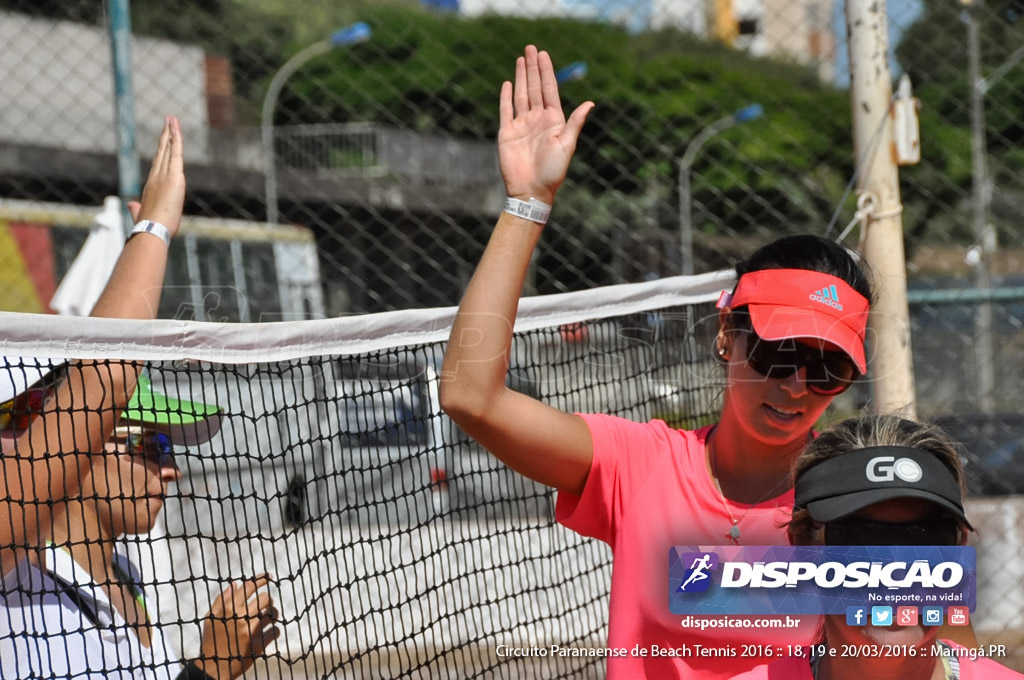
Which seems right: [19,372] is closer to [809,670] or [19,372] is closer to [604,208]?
[809,670]

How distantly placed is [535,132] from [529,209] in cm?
17

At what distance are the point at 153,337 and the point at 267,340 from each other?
0.26 metres


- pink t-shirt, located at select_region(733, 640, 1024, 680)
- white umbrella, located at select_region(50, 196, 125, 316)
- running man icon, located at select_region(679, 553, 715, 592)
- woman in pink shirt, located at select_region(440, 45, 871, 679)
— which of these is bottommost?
pink t-shirt, located at select_region(733, 640, 1024, 680)

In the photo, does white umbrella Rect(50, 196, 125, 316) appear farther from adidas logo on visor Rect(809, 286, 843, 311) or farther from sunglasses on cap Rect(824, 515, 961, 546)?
sunglasses on cap Rect(824, 515, 961, 546)

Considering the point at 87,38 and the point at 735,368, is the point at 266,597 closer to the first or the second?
the point at 735,368

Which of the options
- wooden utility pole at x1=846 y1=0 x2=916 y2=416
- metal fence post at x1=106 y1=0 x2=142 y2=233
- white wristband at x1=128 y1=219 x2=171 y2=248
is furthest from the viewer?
metal fence post at x1=106 y1=0 x2=142 y2=233

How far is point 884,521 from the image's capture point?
1640mm

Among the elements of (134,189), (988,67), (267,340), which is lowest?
(267,340)

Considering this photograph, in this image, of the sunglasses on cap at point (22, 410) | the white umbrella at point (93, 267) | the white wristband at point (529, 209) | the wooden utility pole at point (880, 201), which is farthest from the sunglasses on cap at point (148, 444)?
the wooden utility pole at point (880, 201)

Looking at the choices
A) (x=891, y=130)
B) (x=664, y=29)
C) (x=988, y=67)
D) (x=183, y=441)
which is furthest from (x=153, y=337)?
(x=664, y=29)

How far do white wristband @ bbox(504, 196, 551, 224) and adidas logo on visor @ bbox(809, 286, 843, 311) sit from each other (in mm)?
674

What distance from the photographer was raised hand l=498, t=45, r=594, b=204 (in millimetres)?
1925

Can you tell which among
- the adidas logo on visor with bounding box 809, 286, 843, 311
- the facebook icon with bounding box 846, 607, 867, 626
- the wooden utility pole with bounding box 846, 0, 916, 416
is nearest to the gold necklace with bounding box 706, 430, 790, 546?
the adidas logo on visor with bounding box 809, 286, 843, 311

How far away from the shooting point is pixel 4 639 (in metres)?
2.12
